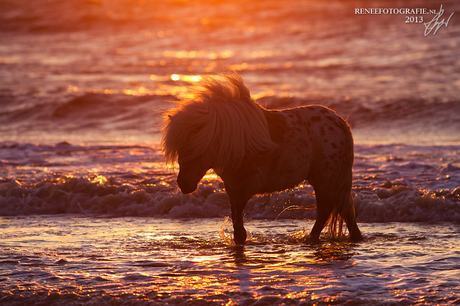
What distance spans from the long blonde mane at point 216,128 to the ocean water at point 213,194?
419 millimetres

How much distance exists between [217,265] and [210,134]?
118 centimetres

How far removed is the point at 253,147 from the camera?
4.76 m

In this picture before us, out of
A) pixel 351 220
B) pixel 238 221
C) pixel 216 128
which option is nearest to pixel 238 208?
pixel 238 221

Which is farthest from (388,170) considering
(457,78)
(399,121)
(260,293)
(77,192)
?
(457,78)

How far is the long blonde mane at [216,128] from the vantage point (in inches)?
180

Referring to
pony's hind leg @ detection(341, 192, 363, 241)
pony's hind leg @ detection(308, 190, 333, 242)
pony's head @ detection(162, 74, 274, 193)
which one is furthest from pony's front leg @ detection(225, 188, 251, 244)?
pony's hind leg @ detection(341, 192, 363, 241)

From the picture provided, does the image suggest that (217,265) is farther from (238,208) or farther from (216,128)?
(216,128)

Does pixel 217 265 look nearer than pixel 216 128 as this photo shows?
No

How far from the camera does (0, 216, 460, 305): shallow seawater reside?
393 centimetres

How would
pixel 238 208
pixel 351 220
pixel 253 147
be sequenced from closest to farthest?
pixel 253 147
pixel 238 208
pixel 351 220

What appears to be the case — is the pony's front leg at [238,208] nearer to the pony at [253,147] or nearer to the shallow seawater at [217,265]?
the pony at [253,147]

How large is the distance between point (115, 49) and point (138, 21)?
8179 millimetres

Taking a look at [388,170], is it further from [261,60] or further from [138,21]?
[138,21]

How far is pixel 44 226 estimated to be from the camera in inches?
258
